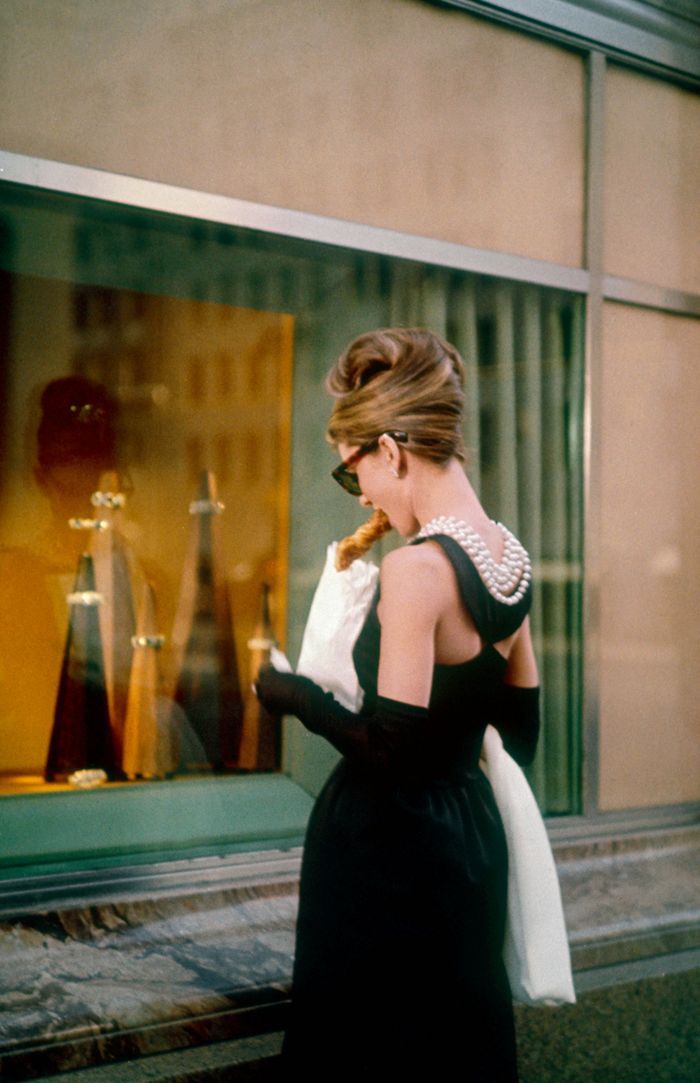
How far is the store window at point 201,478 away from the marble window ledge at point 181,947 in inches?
12.2

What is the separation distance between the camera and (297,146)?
3055mm

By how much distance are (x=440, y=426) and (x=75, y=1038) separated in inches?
68.7

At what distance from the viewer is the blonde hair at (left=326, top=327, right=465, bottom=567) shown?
69.8 inches

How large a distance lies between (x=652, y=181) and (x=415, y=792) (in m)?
3.19

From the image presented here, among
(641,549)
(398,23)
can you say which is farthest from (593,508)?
(398,23)

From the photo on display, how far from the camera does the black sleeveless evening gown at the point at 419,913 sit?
169cm

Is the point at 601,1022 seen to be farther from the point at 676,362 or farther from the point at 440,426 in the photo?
the point at 676,362

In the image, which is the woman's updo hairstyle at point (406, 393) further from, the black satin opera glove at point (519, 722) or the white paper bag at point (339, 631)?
the black satin opera glove at point (519, 722)

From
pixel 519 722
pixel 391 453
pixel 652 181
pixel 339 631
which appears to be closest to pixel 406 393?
pixel 391 453

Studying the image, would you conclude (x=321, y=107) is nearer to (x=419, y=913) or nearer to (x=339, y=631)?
(x=339, y=631)

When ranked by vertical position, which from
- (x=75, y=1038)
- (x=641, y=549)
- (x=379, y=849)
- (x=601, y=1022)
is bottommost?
(x=601, y=1022)

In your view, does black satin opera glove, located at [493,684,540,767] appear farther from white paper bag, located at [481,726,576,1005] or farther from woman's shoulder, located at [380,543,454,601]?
woman's shoulder, located at [380,543,454,601]

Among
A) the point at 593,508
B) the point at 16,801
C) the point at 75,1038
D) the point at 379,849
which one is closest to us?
the point at 379,849

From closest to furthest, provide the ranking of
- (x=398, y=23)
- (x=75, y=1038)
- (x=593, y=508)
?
(x=75, y=1038)
(x=398, y=23)
(x=593, y=508)
